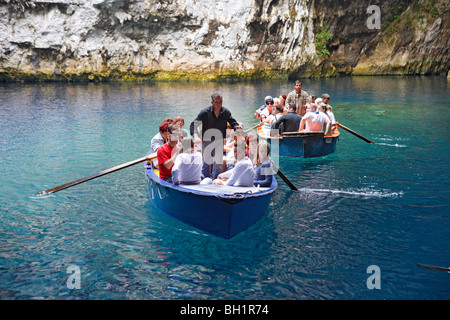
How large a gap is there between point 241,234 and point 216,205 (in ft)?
3.65

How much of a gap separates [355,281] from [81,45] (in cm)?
4400

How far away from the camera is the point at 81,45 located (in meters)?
44.1

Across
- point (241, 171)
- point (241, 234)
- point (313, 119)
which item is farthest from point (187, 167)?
point (313, 119)

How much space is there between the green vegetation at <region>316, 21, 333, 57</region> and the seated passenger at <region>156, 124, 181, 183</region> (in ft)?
148

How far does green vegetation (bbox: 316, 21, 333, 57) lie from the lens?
1959 inches

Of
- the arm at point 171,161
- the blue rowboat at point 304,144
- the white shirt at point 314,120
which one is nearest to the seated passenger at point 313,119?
the white shirt at point 314,120

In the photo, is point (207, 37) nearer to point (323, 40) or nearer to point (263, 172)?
point (323, 40)

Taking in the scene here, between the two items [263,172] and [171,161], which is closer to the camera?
[263,172]

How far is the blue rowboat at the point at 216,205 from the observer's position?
7111 mm

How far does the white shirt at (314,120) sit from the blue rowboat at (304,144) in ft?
1.13

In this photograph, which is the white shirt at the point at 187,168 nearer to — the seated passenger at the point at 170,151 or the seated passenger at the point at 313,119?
the seated passenger at the point at 170,151

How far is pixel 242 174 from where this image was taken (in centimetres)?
770

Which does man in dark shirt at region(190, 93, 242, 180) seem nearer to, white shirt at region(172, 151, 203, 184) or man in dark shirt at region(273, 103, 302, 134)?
white shirt at region(172, 151, 203, 184)

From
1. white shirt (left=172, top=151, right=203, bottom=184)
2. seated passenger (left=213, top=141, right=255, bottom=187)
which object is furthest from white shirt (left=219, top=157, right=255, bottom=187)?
white shirt (left=172, top=151, right=203, bottom=184)
